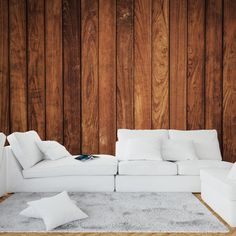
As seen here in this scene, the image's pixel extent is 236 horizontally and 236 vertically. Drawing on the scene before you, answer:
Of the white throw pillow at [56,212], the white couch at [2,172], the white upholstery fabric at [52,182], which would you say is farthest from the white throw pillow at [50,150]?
the white throw pillow at [56,212]

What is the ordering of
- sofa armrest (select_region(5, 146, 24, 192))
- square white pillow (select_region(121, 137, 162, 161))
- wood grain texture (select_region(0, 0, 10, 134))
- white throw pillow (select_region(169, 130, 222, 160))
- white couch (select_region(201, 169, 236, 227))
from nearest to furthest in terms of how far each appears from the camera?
white couch (select_region(201, 169, 236, 227)) < sofa armrest (select_region(5, 146, 24, 192)) < square white pillow (select_region(121, 137, 162, 161)) < white throw pillow (select_region(169, 130, 222, 160)) < wood grain texture (select_region(0, 0, 10, 134))

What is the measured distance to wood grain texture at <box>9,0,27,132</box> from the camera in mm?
5973

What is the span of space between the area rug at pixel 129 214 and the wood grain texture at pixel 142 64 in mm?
1937

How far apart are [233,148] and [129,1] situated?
123 inches

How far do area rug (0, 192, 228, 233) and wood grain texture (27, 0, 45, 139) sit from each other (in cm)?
188

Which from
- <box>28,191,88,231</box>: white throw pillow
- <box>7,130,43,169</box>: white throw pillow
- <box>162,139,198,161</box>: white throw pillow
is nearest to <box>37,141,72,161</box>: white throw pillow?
<box>7,130,43,169</box>: white throw pillow

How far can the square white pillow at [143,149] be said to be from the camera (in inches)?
188

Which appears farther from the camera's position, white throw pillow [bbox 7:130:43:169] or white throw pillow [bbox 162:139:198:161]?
white throw pillow [bbox 162:139:198:161]

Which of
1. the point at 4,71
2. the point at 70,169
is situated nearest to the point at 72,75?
the point at 4,71

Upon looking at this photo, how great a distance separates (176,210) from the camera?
369 cm

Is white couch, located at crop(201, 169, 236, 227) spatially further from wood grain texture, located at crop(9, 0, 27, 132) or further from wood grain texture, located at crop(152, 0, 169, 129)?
wood grain texture, located at crop(9, 0, 27, 132)

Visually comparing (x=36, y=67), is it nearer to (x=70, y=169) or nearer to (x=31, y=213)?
(x=70, y=169)

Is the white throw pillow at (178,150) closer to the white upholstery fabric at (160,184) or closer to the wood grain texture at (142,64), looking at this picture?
the white upholstery fabric at (160,184)

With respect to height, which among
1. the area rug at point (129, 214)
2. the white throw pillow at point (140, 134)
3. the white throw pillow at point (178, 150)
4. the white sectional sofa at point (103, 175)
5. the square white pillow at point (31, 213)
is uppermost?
the white throw pillow at point (140, 134)
